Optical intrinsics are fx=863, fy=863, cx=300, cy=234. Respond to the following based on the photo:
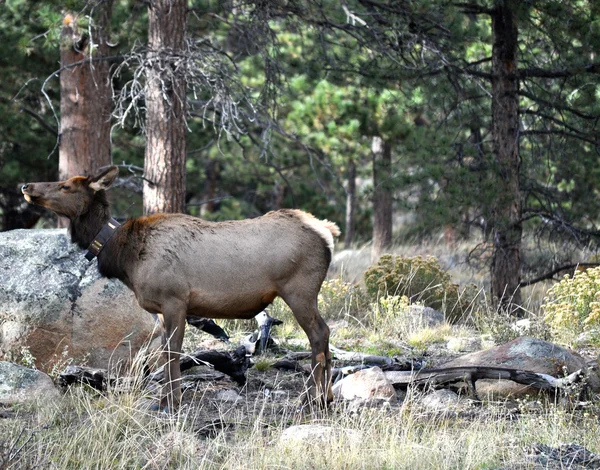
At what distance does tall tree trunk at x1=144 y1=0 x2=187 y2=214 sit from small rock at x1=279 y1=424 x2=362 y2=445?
4805 mm

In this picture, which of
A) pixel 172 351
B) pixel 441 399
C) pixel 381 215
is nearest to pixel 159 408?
pixel 172 351

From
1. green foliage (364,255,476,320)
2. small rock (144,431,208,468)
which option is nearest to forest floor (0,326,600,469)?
small rock (144,431,208,468)

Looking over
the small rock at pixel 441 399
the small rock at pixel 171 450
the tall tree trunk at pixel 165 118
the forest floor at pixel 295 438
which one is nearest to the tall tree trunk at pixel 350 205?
the tall tree trunk at pixel 165 118

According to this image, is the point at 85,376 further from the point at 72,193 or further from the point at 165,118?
the point at 165,118

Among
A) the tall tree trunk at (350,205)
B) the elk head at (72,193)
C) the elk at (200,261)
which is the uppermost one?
the elk head at (72,193)

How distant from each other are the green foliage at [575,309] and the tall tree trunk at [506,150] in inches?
82.8

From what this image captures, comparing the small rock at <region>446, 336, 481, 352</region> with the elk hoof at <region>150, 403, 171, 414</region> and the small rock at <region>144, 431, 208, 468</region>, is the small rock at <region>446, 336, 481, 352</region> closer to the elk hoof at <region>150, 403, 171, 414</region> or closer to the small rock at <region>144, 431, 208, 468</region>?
the elk hoof at <region>150, 403, 171, 414</region>

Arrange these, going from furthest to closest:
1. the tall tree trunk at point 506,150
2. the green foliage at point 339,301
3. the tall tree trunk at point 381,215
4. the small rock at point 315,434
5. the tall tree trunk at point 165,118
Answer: the tall tree trunk at point 381,215
the tall tree trunk at point 506,150
the green foliage at point 339,301
the tall tree trunk at point 165,118
the small rock at point 315,434

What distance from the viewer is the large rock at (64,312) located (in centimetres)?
789

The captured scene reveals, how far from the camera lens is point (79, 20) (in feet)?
35.5

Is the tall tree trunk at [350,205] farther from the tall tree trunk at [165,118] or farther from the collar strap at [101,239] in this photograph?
the collar strap at [101,239]

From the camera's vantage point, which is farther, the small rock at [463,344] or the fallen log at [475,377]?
the small rock at [463,344]

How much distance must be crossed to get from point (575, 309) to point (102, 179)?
225 inches

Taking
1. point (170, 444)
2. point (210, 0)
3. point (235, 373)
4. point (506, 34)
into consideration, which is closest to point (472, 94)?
point (506, 34)
